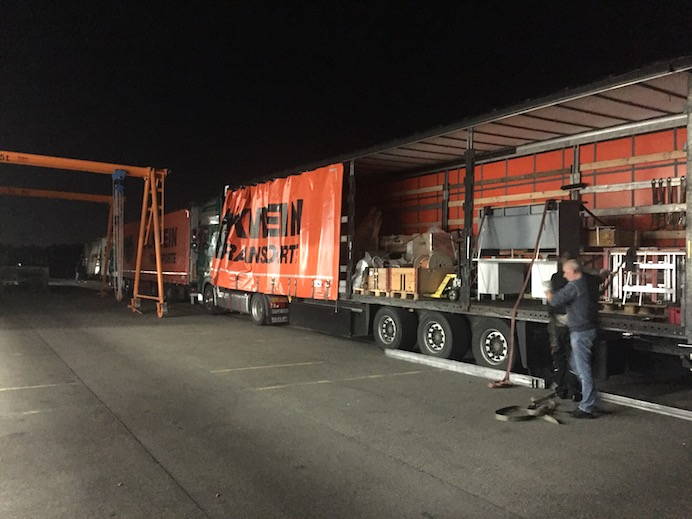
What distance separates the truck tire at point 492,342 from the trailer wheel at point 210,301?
11664mm

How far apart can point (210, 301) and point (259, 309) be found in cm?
432

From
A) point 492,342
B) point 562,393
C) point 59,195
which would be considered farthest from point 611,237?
point 59,195

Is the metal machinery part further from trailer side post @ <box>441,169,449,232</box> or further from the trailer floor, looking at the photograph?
the trailer floor

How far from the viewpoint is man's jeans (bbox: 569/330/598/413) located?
668cm

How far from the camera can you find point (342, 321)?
12641mm

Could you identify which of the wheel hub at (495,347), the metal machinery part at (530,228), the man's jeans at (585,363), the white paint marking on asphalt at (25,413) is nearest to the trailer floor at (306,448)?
the white paint marking on asphalt at (25,413)

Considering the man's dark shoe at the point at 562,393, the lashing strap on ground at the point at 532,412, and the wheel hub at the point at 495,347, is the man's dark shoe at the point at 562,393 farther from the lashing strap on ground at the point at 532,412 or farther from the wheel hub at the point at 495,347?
the wheel hub at the point at 495,347

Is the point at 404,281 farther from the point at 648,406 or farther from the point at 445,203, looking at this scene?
the point at 648,406

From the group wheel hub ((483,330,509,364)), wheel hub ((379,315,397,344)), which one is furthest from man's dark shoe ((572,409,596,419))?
wheel hub ((379,315,397,344))

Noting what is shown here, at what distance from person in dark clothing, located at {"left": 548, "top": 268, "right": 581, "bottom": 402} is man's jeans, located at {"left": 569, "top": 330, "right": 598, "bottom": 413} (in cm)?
52

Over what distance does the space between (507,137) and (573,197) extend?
5.46ft

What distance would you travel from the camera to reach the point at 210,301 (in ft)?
64.7

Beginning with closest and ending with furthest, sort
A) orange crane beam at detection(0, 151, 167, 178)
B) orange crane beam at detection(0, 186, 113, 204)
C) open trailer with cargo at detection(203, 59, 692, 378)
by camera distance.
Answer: open trailer with cargo at detection(203, 59, 692, 378)
orange crane beam at detection(0, 151, 167, 178)
orange crane beam at detection(0, 186, 113, 204)

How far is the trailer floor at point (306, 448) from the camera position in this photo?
4254 millimetres
